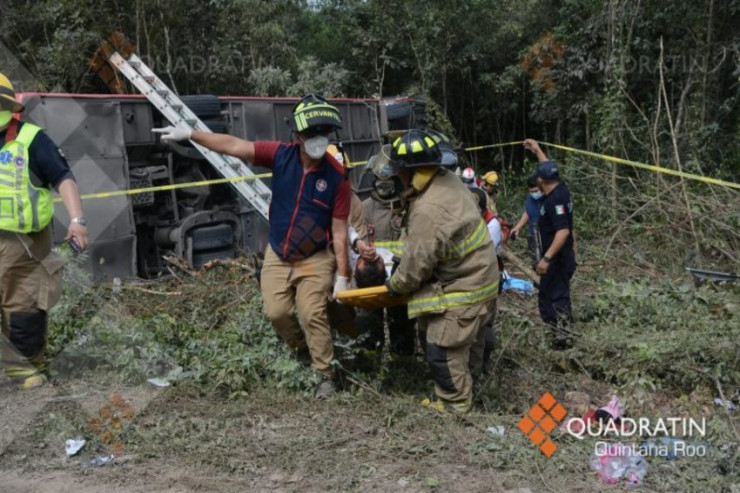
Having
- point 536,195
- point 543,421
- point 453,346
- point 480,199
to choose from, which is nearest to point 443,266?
point 453,346

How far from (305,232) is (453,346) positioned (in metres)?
1.14

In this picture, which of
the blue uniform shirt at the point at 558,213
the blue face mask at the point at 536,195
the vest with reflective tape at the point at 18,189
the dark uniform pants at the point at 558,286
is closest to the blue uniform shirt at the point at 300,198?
the vest with reflective tape at the point at 18,189

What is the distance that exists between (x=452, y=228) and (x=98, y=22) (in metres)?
10.2

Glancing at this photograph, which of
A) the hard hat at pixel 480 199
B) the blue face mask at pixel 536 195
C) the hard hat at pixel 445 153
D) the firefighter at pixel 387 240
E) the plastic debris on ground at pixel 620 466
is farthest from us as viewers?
the blue face mask at pixel 536 195

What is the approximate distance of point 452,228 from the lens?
4.11 metres

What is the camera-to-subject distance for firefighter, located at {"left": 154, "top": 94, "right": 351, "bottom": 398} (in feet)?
14.7

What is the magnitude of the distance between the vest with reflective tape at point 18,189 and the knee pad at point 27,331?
1.77ft

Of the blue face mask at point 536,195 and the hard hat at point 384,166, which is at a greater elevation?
the hard hat at point 384,166

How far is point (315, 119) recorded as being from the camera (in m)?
4.30

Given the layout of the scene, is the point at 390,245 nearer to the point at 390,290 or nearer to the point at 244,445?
the point at 390,290

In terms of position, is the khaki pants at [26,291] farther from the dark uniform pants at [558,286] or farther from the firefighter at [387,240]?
the dark uniform pants at [558,286]

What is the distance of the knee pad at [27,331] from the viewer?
180 inches

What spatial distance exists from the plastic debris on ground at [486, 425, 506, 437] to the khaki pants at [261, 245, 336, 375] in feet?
3.55

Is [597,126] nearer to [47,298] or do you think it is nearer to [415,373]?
[415,373]
